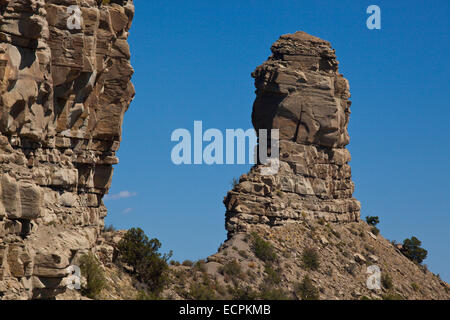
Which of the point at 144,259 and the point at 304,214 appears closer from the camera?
the point at 144,259

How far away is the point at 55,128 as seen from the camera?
1779 inches

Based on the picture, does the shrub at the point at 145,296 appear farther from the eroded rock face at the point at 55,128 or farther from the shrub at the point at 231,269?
the shrub at the point at 231,269

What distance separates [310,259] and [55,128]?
107 ft

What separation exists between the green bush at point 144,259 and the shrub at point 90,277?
378 inches

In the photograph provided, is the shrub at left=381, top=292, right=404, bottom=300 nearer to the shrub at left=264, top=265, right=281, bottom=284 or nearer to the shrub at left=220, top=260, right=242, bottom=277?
the shrub at left=264, top=265, right=281, bottom=284

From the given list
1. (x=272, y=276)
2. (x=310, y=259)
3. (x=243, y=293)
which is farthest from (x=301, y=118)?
(x=243, y=293)

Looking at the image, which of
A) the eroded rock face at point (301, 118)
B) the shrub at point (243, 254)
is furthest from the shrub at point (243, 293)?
the eroded rock face at point (301, 118)

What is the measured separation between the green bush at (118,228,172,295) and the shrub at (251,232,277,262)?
1154cm

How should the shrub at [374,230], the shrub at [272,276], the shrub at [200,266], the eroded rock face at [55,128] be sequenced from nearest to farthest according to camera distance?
the eroded rock face at [55,128] < the shrub at [200,266] < the shrub at [272,276] < the shrub at [374,230]

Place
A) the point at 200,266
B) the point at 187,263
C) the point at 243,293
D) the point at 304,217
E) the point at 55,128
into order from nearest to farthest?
the point at 55,128 < the point at 243,293 < the point at 200,266 < the point at 187,263 < the point at 304,217

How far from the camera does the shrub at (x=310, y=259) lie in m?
72.5

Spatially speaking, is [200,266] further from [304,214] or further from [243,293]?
[304,214]
